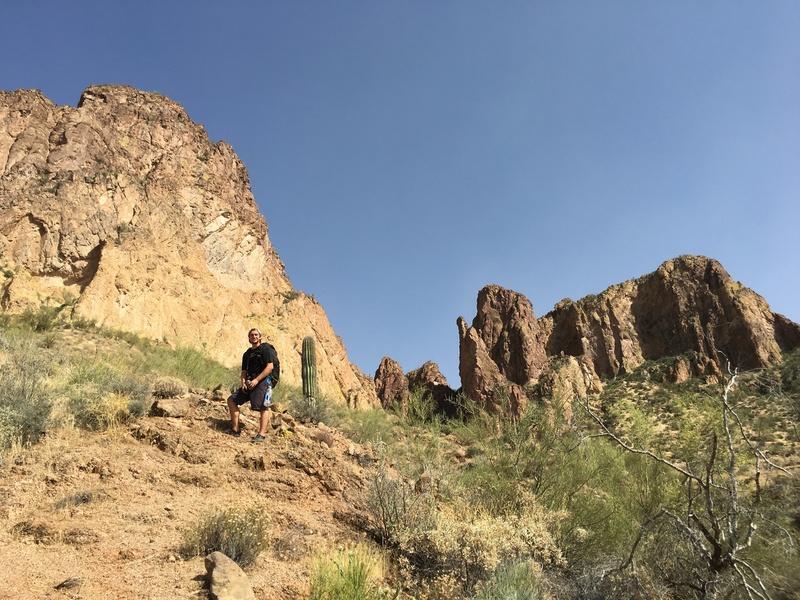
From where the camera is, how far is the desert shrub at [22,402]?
538 centimetres

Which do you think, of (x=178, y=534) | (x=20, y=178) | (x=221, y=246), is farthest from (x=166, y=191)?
(x=178, y=534)

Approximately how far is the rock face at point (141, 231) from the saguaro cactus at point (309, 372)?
1091 centimetres

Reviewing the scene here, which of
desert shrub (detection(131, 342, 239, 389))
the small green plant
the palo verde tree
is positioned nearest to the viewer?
the palo verde tree

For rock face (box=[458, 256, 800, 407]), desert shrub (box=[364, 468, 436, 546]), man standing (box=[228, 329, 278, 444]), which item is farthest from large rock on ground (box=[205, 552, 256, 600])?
rock face (box=[458, 256, 800, 407])

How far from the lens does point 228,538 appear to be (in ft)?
12.7

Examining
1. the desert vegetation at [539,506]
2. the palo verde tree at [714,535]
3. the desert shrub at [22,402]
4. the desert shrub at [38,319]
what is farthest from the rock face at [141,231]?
the palo verde tree at [714,535]

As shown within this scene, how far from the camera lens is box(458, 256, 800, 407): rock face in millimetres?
48000

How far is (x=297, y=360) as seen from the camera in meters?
29.1

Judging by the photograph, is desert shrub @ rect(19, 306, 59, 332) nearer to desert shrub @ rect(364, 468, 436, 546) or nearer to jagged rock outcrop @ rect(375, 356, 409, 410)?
desert shrub @ rect(364, 468, 436, 546)

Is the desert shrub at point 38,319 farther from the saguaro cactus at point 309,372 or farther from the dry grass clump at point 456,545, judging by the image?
the dry grass clump at point 456,545

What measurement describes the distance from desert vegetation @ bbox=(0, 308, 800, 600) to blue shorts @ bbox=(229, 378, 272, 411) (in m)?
1.36

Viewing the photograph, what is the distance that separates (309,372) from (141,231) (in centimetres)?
1584

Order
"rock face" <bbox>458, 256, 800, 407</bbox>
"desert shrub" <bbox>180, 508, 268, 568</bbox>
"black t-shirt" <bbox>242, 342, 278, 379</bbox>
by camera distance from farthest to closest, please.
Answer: "rock face" <bbox>458, 256, 800, 407</bbox> → "black t-shirt" <bbox>242, 342, 278, 379</bbox> → "desert shrub" <bbox>180, 508, 268, 568</bbox>

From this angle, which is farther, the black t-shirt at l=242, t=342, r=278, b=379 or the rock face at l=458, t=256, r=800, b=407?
the rock face at l=458, t=256, r=800, b=407
